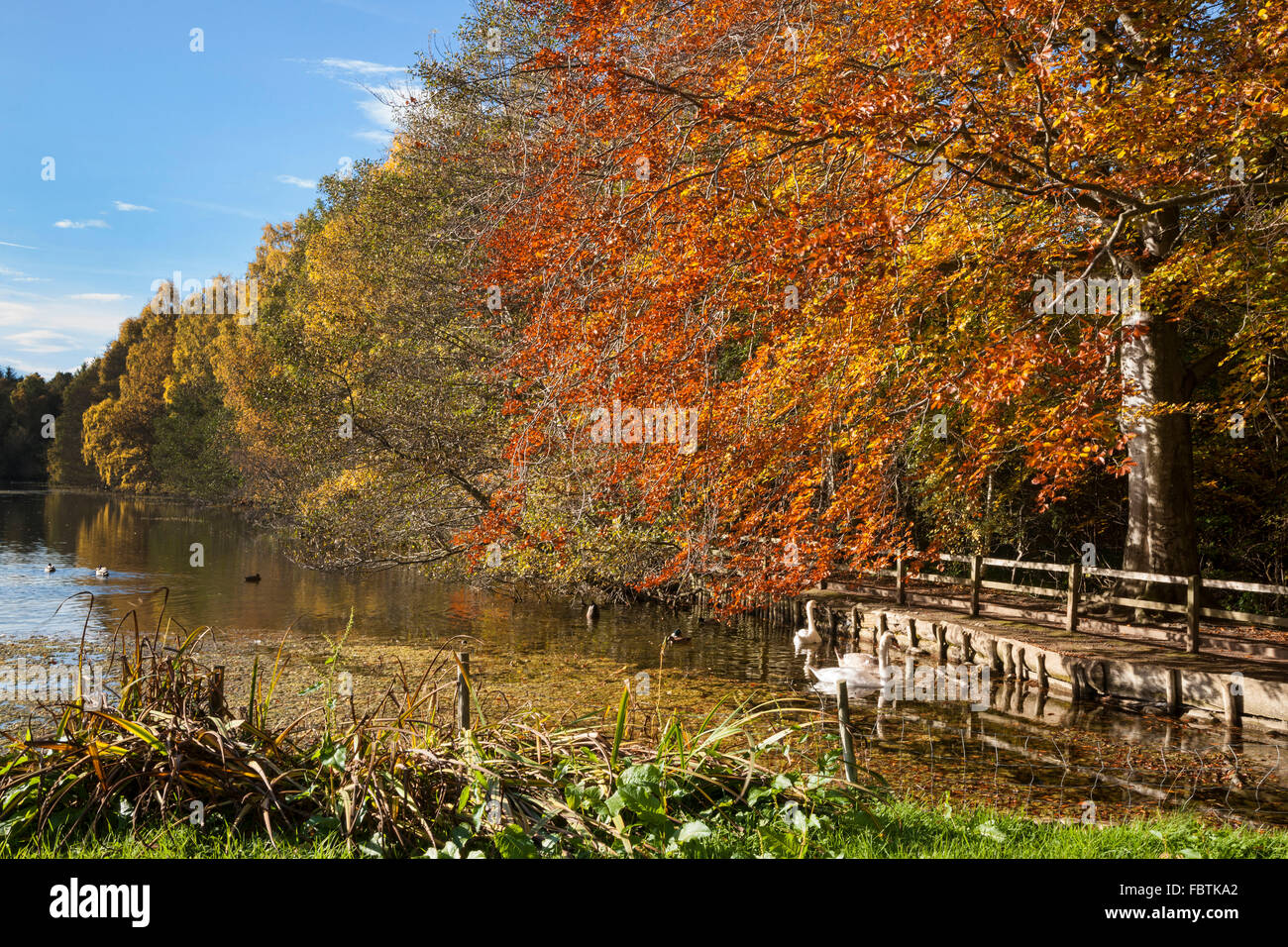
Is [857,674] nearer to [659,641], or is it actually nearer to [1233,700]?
[1233,700]

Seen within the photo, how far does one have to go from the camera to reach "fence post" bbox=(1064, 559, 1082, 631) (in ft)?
45.6

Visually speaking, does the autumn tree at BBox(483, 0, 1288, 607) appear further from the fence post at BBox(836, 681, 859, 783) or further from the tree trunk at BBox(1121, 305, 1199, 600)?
the fence post at BBox(836, 681, 859, 783)

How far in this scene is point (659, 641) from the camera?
16.9m

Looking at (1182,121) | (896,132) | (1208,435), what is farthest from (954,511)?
(896,132)

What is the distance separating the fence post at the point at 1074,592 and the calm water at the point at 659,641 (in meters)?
1.90

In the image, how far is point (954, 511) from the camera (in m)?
17.9

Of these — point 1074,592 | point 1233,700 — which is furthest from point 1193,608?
point 1074,592

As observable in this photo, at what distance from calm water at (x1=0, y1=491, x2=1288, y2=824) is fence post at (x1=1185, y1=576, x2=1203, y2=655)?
5.36 feet

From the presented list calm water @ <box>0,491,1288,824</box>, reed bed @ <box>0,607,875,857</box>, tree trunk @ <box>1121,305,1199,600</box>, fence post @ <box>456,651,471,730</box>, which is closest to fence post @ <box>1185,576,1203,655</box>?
tree trunk @ <box>1121,305,1199,600</box>

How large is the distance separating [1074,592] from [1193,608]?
2.04 metres

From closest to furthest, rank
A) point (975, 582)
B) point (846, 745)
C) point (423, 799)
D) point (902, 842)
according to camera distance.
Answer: point (423, 799), point (902, 842), point (846, 745), point (975, 582)

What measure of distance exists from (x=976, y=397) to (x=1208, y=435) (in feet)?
28.8

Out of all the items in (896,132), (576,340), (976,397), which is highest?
(896,132)
